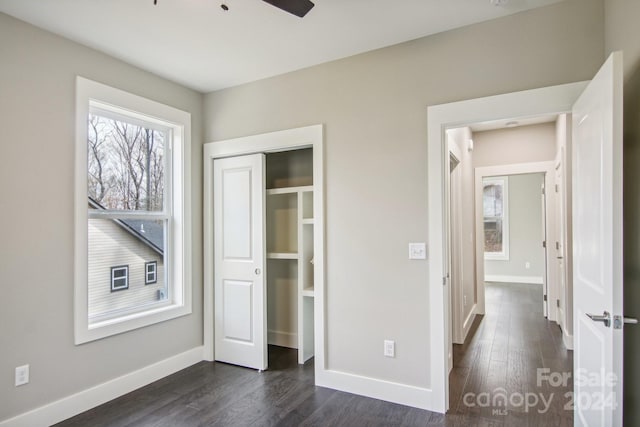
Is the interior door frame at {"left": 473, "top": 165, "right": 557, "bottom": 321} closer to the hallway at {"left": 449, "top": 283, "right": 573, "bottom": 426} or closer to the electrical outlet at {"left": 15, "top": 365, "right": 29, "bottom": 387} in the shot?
the hallway at {"left": 449, "top": 283, "right": 573, "bottom": 426}

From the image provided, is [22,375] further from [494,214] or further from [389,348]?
[494,214]

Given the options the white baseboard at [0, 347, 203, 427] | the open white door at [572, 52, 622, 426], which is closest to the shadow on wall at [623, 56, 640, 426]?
the open white door at [572, 52, 622, 426]

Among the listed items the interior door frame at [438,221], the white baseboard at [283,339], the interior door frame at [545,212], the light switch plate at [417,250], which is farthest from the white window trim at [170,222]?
the interior door frame at [545,212]

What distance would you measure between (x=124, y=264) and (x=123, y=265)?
1 cm

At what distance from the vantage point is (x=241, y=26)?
2.44 metres

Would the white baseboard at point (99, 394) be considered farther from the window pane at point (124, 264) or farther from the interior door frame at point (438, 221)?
the interior door frame at point (438, 221)

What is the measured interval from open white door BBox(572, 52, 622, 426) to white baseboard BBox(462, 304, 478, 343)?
7.00ft

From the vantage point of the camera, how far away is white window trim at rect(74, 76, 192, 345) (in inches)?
103

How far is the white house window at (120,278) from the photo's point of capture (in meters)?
2.93

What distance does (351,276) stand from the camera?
114 inches

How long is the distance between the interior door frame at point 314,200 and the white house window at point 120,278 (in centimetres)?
76

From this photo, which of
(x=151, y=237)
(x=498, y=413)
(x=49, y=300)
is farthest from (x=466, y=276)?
(x=49, y=300)

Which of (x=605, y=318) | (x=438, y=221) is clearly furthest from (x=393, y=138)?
(x=605, y=318)

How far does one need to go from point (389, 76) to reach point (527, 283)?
6.95 m
